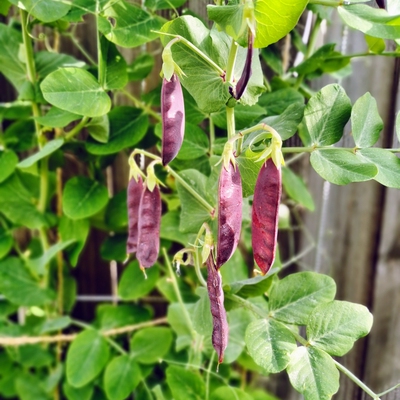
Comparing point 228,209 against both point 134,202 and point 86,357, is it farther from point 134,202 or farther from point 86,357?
point 86,357

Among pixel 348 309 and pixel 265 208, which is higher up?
pixel 265 208

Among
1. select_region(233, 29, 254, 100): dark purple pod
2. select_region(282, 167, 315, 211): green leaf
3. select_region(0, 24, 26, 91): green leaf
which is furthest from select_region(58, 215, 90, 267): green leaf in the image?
select_region(233, 29, 254, 100): dark purple pod

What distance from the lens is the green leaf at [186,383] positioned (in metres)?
0.61

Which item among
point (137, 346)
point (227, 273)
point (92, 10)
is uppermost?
point (92, 10)

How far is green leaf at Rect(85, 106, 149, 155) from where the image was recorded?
0.68 metres

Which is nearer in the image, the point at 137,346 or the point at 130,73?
the point at 130,73

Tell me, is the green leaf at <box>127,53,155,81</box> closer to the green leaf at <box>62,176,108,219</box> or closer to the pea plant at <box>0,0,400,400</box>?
the pea plant at <box>0,0,400,400</box>

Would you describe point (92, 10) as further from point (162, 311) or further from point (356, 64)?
point (162, 311)

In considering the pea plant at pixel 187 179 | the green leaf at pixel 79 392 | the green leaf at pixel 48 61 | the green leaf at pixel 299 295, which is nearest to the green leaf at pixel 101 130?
the pea plant at pixel 187 179

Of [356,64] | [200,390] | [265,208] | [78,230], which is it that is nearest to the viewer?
[265,208]

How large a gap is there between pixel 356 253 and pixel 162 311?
1.55 feet

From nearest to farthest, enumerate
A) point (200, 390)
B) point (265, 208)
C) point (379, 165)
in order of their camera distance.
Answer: point (265, 208), point (379, 165), point (200, 390)

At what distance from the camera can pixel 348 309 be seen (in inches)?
19.4

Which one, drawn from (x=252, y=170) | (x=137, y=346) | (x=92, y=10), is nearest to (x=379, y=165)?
(x=252, y=170)
